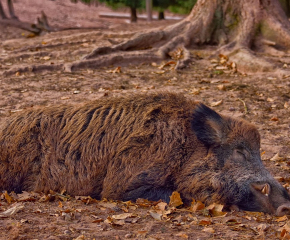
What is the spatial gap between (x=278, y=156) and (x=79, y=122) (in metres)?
2.66

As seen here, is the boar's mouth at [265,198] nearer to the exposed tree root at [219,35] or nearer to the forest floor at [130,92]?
the forest floor at [130,92]

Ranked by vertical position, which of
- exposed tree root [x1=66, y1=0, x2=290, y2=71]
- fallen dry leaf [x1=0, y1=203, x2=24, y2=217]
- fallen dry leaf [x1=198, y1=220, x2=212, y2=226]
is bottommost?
fallen dry leaf [x1=198, y1=220, x2=212, y2=226]

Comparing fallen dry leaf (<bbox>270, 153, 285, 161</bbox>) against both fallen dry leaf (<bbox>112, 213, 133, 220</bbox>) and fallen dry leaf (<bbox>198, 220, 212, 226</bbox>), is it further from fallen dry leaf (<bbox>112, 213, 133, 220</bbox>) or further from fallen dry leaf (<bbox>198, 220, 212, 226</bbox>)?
fallen dry leaf (<bbox>112, 213, 133, 220</bbox>)

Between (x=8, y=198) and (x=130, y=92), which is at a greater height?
(x=130, y=92)

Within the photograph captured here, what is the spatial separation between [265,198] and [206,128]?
902mm

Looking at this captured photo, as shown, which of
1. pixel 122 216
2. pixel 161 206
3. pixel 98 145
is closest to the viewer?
pixel 122 216

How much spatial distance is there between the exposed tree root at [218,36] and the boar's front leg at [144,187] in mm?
5254

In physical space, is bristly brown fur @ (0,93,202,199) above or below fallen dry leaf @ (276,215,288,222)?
above

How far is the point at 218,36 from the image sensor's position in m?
11.0

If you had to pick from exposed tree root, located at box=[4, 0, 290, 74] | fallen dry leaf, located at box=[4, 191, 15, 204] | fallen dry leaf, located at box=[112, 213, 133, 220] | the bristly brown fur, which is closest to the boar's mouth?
the bristly brown fur

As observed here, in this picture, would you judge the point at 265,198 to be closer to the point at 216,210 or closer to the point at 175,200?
the point at 216,210

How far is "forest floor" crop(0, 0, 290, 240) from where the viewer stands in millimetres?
3531

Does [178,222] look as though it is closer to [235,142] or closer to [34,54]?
[235,142]

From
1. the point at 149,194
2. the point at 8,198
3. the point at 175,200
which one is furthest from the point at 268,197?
the point at 8,198
